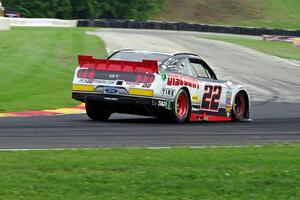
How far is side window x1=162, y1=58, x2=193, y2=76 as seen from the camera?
14516 mm

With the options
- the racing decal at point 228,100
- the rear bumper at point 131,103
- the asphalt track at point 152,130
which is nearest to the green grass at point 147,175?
the asphalt track at point 152,130

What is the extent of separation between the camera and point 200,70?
1562cm

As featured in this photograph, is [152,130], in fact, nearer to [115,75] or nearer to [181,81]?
[115,75]

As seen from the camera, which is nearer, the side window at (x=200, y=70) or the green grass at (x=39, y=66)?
the side window at (x=200, y=70)

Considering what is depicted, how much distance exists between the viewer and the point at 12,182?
24.0ft

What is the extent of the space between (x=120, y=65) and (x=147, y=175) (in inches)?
254

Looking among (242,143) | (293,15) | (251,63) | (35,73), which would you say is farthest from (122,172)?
(293,15)

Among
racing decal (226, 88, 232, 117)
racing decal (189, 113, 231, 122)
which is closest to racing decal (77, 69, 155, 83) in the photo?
racing decal (189, 113, 231, 122)

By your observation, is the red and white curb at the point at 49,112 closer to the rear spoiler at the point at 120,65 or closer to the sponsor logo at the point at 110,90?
the rear spoiler at the point at 120,65

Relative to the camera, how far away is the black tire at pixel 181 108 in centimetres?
1442

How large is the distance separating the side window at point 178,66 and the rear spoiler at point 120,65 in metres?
0.51

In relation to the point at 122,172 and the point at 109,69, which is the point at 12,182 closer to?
the point at 122,172

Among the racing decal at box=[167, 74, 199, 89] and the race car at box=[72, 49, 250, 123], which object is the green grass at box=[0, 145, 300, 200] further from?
the racing decal at box=[167, 74, 199, 89]

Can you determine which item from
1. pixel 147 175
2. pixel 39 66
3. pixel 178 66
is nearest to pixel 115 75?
pixel 178 66
